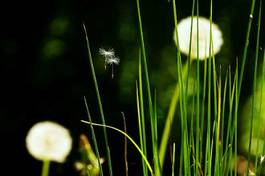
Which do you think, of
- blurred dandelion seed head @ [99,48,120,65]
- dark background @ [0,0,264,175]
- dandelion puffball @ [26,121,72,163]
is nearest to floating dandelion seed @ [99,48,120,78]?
blurred dandelion seed head @ [99,48,120,65]

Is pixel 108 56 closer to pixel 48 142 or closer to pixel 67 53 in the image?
pixel 48 142

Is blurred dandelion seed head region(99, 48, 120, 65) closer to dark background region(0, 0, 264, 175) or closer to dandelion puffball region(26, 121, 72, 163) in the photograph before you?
dandelion puffball region(26, 121, 72, 163)

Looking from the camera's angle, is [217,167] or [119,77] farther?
[119,77]

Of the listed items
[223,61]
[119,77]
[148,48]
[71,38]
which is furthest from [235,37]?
[71,38]

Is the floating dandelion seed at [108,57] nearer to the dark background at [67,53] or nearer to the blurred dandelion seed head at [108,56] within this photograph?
the blurred dandelion seed head at [108,56]

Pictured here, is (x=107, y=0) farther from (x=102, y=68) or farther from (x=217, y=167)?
(x=217, y=167)

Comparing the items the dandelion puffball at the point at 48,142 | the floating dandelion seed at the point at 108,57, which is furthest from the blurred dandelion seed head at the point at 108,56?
the dandelion puffball at the point at 48,142

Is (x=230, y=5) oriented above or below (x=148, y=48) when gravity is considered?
above

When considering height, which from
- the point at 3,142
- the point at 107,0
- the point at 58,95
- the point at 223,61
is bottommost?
the point at 3,142
